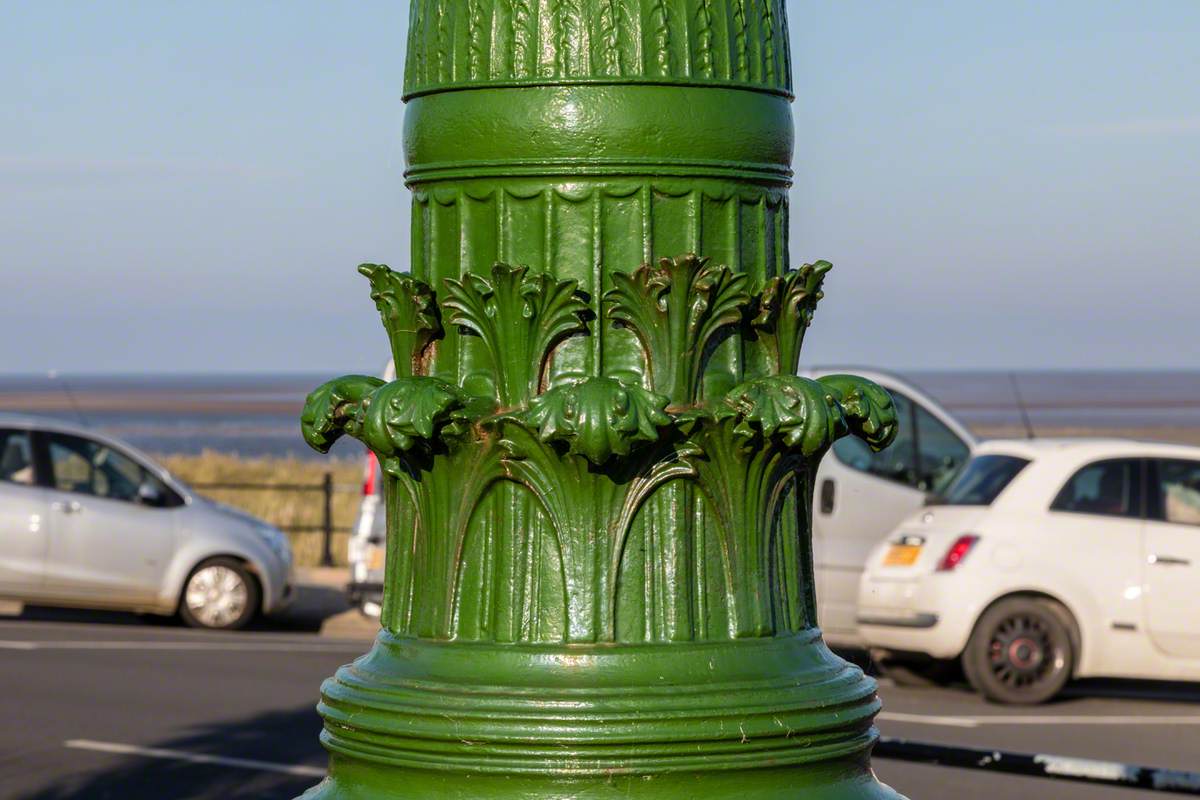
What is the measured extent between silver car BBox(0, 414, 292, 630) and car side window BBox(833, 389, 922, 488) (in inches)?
206

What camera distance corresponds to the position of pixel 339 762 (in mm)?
2771

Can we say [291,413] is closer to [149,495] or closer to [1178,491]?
[149,495]

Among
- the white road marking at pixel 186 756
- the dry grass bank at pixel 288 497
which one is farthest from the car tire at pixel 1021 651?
the dry grass bank at pixel 288 497

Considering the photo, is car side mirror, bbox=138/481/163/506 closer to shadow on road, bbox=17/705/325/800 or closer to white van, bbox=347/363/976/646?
white van, bbox=347/363/976/646

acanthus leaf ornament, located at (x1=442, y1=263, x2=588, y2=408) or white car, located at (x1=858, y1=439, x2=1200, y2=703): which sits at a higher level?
acanthus leaf ornament, located at (x1=442, y1=263, x2=588, y2=408)

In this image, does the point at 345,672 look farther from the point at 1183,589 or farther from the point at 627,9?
the point at 1183,589

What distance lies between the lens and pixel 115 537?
16.4 m

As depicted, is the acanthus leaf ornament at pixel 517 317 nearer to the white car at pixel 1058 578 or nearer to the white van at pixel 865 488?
the white car at pixel 1058 578

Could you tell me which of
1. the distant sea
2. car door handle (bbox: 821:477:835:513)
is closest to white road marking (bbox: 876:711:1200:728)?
car door handle (bbox: 821:477:835:513)

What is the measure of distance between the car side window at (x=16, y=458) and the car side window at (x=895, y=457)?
6631 millimetres

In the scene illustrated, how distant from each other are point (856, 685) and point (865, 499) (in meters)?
→ 11.5

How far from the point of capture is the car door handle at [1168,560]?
A: 39.9ft

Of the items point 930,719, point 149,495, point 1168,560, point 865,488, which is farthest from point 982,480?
point 149,495

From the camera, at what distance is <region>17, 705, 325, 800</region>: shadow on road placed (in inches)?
374
